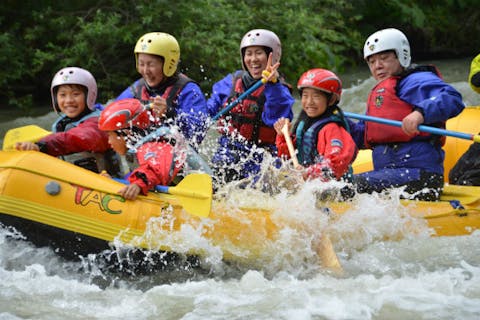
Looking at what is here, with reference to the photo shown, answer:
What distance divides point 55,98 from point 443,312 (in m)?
3.01

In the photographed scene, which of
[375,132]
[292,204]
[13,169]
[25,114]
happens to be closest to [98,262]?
[13,169]

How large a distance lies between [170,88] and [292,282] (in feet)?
5.43

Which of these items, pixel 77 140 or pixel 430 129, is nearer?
pixel 77 140

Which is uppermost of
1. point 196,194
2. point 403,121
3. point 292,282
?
point 403,121

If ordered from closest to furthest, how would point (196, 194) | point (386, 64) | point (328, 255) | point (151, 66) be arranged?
point (196, 194) < point (328, 255) < point (151, 66) < point (386, 64)

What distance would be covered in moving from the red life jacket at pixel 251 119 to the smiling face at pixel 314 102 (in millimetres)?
690

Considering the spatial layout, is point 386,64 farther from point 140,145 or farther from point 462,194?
point 140,145

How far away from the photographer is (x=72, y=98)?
211 inches

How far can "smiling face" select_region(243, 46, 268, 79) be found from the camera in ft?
19.5

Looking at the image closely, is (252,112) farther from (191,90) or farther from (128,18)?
(128,18)

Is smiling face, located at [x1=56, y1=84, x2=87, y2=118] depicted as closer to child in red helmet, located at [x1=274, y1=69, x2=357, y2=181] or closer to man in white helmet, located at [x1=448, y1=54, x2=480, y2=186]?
child in red helmet, located at [x1=274, y1=69, x2=357, y2=181]

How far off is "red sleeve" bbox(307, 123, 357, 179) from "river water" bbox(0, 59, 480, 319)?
15cm

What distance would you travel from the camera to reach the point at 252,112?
5.97m

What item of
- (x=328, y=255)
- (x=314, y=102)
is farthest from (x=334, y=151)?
(x=328, y=255)
